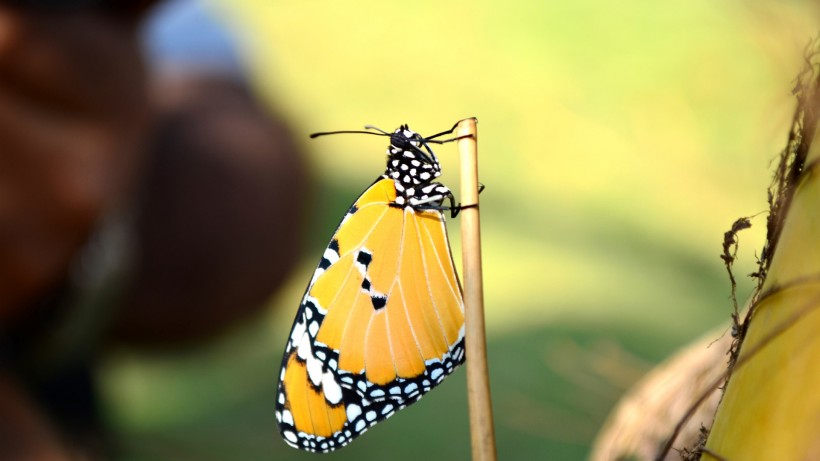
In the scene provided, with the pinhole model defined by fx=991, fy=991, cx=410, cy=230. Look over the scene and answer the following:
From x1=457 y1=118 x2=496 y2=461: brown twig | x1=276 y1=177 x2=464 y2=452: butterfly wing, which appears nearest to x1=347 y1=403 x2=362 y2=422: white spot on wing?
x1=276 y1=177 x2=464 y2=452: butterfly wing

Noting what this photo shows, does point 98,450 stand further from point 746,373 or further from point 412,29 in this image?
point 412,29

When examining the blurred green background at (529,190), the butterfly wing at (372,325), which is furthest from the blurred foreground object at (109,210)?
the butterfly wing at (372,325)

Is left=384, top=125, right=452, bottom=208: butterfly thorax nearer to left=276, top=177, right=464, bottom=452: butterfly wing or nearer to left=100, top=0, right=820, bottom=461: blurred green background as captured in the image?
left=276, top=177, right=464, bottom=452: butterfly wing

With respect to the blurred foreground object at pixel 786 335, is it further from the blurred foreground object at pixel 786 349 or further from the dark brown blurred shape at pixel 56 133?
the dark brown blurred shape at pixel 56 133

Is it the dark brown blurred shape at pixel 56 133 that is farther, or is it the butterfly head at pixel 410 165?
the dark brown blurred shape at pixel 56 133

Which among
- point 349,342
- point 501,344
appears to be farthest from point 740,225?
point 501,344

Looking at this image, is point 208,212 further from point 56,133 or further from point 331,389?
point 331,389
